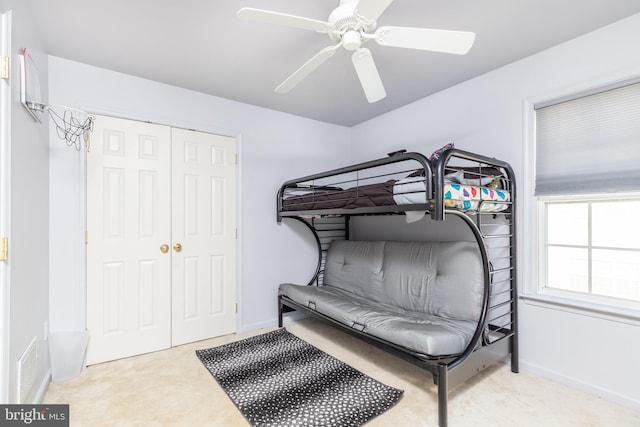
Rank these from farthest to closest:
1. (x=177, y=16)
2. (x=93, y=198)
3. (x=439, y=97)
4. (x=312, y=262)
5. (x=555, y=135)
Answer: (x=312, y=262)
(x=439, y=97)
(x=93, y=198)
(x=555, y=135)
(x=177, y=16)

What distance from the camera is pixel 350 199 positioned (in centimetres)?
239

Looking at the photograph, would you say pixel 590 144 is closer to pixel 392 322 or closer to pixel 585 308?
pixel 585 308

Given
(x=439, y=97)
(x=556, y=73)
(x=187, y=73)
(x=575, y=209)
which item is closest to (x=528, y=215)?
(x=575, y=209)

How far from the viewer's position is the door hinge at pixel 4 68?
4.38 feet

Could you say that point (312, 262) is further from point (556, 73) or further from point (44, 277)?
point (556, 73)

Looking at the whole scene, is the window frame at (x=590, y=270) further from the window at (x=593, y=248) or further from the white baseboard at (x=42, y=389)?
the white baseboard at (x=42, y=389)

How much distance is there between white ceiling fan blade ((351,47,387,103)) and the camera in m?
1.62

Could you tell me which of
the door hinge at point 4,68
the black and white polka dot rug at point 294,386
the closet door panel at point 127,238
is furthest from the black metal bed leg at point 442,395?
the door hinge at point 4,68

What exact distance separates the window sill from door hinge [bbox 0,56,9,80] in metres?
3.31

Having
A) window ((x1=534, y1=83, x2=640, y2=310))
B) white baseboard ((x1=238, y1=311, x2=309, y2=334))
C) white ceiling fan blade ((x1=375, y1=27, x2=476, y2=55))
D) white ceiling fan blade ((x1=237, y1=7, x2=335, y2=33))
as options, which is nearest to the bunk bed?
window ((x1=534, y1=83, x2=640, y2=310))

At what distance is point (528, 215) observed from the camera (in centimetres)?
229

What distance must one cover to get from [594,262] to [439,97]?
1.81 meters

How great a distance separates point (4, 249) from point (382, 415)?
2.07 metres

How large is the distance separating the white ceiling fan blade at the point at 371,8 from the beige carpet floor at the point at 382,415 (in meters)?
2.08
